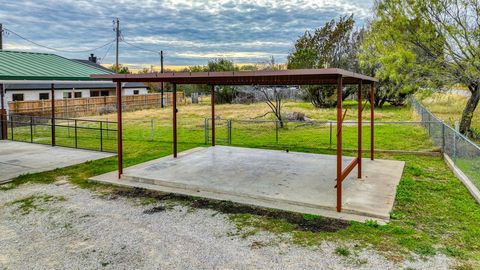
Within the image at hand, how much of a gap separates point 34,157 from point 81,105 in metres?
17.6

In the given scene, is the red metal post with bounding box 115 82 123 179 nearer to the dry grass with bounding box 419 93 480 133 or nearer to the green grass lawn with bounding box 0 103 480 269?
the green grass lawn with bounding box 0 103 480 269

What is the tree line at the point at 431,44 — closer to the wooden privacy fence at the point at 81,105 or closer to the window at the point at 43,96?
the wooden privacy fence at the point at 81,105

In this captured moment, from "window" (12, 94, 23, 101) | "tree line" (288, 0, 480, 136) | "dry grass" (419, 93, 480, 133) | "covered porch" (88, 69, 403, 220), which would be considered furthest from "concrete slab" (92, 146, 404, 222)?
"window" (12, 94, 23, 101)

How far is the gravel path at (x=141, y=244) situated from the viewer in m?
4.38

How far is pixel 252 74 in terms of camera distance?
6273 mm

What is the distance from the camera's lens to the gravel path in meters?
4.38

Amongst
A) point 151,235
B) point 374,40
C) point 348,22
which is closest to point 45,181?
point 151,235

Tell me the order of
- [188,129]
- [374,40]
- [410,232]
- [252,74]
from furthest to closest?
1. [188,129]
2. [374,40]
3. [252,74]
4. [410,232]

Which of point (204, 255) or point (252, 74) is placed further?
point (252, 74)

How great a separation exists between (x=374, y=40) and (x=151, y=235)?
12763mm

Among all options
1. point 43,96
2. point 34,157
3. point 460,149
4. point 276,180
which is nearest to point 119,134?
point 276,180

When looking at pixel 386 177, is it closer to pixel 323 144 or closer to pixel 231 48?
pixel 323 144

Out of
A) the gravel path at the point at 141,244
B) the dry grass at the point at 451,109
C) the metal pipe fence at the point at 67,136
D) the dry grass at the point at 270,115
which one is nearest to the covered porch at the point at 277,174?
the gravel path at the point at 141,244

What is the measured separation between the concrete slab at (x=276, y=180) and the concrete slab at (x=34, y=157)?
230 centimetres
